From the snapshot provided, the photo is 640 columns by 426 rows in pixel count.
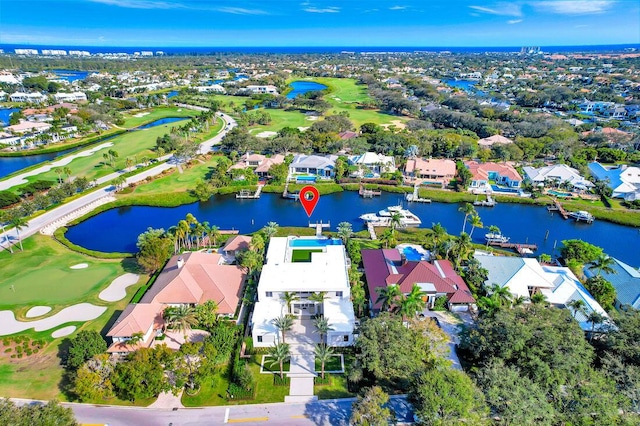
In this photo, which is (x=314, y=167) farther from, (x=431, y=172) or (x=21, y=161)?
(x=21, y=161)

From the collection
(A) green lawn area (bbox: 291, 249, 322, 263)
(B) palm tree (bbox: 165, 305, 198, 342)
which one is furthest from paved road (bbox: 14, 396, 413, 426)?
(A) green lawn area (bbox: 291, 249, 322, 263)

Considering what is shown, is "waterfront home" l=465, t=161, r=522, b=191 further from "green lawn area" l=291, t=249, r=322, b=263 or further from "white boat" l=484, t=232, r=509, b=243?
"green lawn area" l=291, t=249, r=322, b=263

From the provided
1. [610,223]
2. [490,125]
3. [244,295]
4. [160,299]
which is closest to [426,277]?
[244,295]

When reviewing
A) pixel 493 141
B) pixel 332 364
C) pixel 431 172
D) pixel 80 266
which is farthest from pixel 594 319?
pixel 493 141

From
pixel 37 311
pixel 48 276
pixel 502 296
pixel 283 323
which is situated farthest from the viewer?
pixel 48 276

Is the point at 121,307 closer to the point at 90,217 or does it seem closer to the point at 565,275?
the point at 90,217
